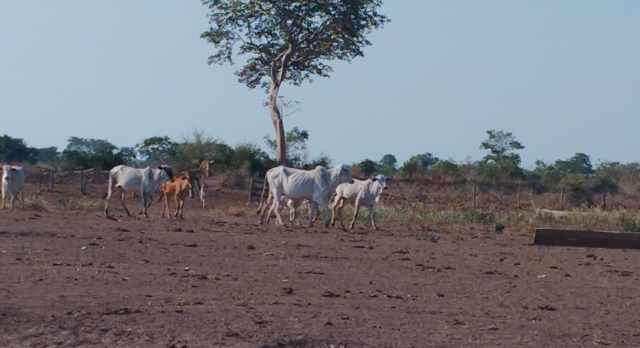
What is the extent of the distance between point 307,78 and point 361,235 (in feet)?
72.3

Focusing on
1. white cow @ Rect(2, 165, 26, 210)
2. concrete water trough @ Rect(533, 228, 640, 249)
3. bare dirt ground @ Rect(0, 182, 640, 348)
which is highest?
white cow @ Rect(2, 165, 26, 210)

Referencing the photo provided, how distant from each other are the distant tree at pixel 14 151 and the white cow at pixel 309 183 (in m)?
32.1

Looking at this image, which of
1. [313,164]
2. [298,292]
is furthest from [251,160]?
[298,292]

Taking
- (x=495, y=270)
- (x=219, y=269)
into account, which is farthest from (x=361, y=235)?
(x=219, y=269)

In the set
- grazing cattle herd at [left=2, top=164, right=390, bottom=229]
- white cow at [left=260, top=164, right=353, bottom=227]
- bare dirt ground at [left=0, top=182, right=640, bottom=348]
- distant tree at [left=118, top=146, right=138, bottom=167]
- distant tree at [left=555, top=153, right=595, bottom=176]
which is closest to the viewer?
bare dirt ground at [left=0, top=182, right=640, bottom=348]

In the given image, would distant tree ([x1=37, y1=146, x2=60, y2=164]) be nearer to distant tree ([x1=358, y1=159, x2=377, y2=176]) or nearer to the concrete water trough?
distant tree ([x1=358, y1=159, x2=377, y2=176])

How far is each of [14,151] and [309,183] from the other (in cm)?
3415

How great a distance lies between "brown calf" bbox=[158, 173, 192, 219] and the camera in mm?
26922

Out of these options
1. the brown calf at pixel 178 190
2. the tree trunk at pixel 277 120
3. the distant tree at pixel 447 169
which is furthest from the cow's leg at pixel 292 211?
the distant tree at pixel 447 169

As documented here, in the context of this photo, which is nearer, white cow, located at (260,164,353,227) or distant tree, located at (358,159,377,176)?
white cow, located at (260,164,353,227)

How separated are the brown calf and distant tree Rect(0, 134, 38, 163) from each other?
28.8 meters

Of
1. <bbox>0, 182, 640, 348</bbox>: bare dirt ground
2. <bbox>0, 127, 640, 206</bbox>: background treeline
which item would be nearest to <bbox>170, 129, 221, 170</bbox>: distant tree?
<bbox>0, 127, 640, 206</bbox>: background treeline

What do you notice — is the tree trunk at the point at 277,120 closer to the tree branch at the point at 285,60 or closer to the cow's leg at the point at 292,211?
the tree branch at the point at 285,60

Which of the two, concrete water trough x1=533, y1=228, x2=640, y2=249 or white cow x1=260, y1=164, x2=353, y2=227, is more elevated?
white cow x1=260, y1=164, x2=353, y2=227
